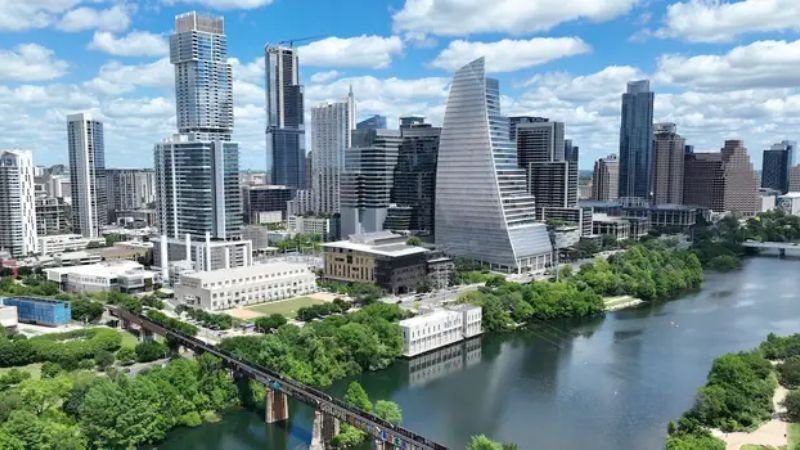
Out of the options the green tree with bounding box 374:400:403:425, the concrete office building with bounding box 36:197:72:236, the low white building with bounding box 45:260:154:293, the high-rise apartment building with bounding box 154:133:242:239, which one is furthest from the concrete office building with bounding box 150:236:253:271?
the green tree with bounding box 374:400:403:425

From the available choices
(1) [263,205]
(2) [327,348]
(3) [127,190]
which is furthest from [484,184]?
(3) [127,190]

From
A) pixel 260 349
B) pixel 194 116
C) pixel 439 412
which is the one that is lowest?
pixel 439 412

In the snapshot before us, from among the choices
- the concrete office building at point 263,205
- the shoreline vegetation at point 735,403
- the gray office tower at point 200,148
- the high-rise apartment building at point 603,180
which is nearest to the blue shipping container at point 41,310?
the gray office tower at point 200,148

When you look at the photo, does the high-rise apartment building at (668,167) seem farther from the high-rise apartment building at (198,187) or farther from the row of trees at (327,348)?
the row of trees at (327,348)

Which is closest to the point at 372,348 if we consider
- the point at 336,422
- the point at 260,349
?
the point at 260,349

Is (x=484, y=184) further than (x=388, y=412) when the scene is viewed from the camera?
Yes

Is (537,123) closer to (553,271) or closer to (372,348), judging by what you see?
(553,271)

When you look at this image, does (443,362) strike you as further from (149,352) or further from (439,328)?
(149,352)
